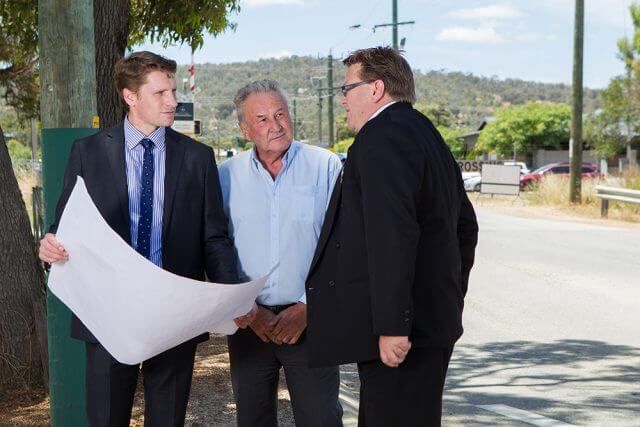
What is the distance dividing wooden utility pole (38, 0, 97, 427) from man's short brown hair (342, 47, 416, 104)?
169 cm

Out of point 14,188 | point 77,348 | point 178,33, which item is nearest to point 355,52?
point 77,348

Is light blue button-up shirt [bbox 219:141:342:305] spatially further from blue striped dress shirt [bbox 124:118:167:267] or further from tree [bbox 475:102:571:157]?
→ tree [bbox 475:102:571:157]

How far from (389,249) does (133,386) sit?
4.15ft

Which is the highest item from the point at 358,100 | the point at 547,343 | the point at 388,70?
the point at 388,70

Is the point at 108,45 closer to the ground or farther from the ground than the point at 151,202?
farther from the ground

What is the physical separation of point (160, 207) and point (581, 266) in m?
11.4

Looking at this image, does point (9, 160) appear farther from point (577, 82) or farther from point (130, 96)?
point (577, 82)

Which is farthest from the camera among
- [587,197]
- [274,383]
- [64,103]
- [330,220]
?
[587,197]

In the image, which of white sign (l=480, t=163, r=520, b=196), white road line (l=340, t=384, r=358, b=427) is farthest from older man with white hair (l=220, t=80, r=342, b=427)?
white sign (l=480, t=163, r=520, b=196)

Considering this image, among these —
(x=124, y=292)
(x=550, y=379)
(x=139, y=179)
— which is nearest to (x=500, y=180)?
(x=550, y=379)

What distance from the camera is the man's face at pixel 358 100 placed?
359 cm

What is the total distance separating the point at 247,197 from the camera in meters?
4.07

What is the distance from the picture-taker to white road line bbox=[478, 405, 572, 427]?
19.4 feet

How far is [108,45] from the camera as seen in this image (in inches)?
284
